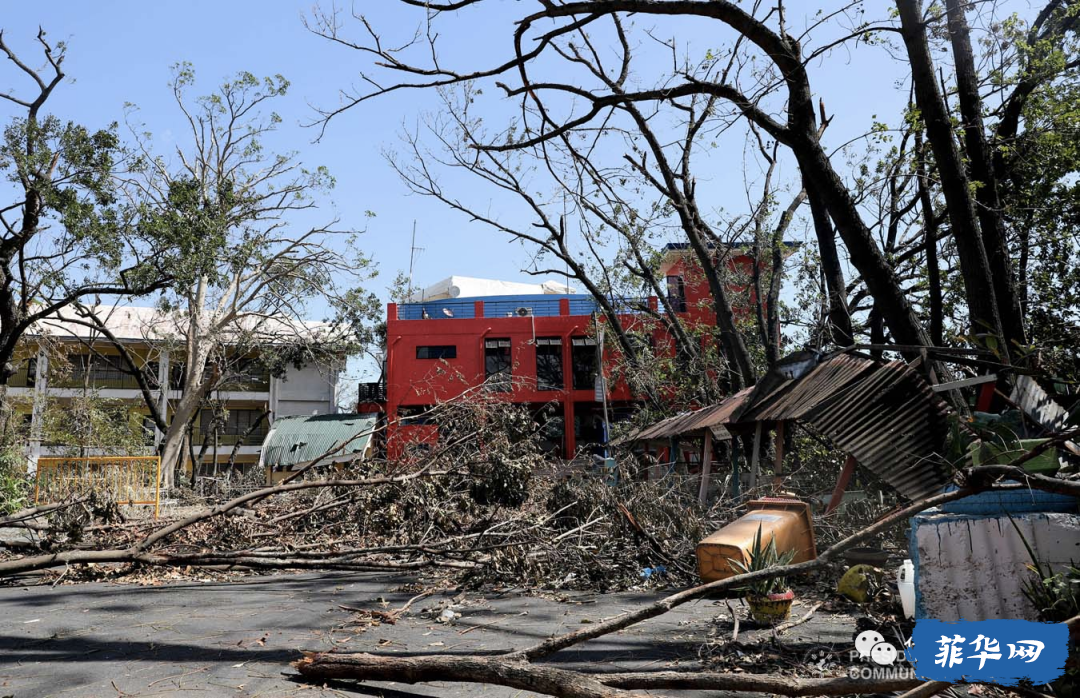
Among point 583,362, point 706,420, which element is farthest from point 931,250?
point 583,362

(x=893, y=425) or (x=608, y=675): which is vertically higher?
(x=893, y=425)

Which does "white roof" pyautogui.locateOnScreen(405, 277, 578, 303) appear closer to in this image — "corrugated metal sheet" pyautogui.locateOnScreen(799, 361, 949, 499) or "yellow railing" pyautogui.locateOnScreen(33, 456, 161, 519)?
"yellow railing" pyautogui.locateOnScreen(33, 456, 161, 519)

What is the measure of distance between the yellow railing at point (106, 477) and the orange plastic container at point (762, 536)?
11993mm

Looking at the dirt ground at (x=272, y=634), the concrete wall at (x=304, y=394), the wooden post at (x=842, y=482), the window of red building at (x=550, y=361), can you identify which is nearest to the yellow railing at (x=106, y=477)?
the dirt ground at (x=272, y=634)

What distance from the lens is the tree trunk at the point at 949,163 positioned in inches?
300

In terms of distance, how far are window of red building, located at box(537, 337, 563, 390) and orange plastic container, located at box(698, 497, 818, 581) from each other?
86.8ft

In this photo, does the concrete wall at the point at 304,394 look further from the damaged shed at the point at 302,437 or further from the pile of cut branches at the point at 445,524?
the pile of cut branches at the point at 445,524

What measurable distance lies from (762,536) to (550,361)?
27.7m

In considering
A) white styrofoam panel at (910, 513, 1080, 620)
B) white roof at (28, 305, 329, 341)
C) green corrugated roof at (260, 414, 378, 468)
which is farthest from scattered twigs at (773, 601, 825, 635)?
green corrugated roof at (260, 414, 378, 468)

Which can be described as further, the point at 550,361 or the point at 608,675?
the point at 550,361

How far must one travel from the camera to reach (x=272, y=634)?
557cm

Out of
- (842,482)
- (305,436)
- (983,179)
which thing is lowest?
(842,482)

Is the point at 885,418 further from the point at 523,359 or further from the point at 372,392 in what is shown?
the point at 372,392

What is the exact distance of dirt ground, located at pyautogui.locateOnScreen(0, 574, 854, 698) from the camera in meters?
4.38
